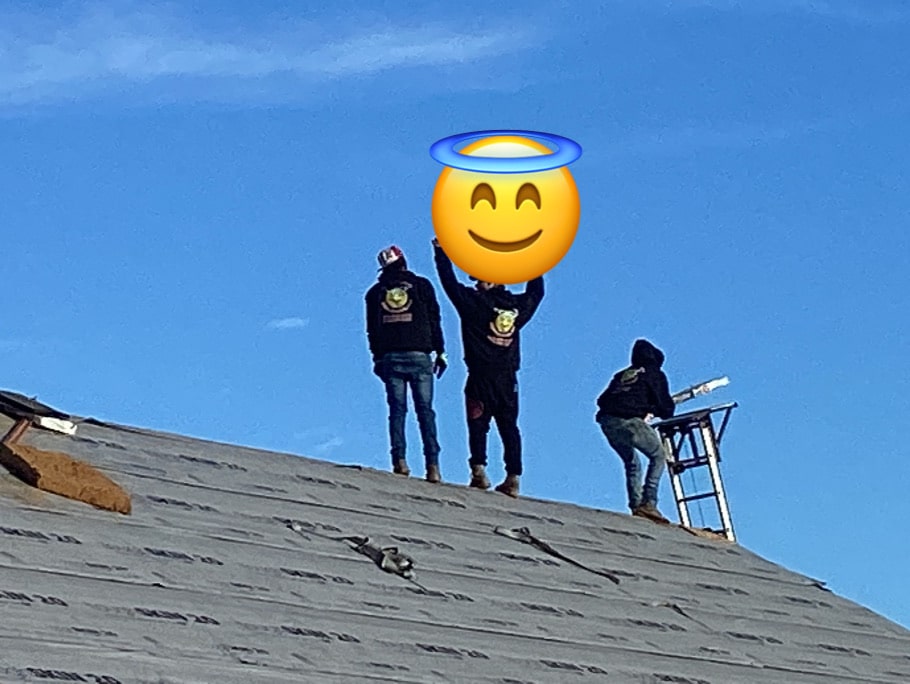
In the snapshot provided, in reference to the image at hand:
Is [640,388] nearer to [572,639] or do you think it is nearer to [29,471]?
[572,639]

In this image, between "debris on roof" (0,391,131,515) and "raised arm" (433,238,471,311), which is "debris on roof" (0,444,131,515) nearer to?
"debris on roof" (0,391,131,515)

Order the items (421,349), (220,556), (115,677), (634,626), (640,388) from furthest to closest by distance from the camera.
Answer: (640,388), (421,349), (634,626), (220,556), (115,677)

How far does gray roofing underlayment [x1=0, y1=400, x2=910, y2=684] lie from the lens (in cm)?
667

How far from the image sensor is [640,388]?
40.1 ft

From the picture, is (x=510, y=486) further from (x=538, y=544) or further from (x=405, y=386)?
(x=538, y=544)

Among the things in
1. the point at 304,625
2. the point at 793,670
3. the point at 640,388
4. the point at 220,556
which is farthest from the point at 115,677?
the point at 640,388

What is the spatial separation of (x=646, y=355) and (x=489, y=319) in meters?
1.53

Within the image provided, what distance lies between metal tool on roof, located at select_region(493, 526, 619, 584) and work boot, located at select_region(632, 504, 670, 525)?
186 centimetres

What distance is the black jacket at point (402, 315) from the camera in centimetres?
1106

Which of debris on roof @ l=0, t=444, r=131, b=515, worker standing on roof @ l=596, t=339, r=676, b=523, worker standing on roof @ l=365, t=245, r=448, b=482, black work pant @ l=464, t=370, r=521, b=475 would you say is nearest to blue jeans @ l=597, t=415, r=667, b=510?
worker standing on roof @ l=596, t=339, r=676, b=523

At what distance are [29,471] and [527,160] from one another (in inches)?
126

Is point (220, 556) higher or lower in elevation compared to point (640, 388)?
lower

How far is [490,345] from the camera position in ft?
37.4

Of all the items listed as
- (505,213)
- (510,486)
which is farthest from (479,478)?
(505,213)
